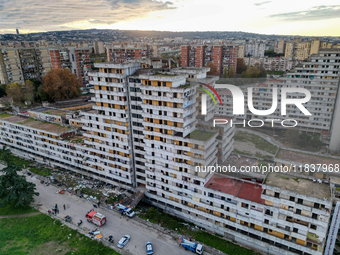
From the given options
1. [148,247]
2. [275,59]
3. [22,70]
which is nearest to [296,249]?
[148,247]

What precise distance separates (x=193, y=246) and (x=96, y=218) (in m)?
11.7

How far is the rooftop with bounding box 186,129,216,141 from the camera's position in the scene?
2427cm

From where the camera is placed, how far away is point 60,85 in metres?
64.1

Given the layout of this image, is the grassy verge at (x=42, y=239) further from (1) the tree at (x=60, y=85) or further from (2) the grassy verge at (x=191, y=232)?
(1) the tree at (x=60, y=85)

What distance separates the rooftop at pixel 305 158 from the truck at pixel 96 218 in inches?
924

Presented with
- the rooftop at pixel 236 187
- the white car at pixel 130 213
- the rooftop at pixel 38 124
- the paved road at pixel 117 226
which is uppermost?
the rooftop at pixel 38 124

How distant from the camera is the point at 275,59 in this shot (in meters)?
90.5

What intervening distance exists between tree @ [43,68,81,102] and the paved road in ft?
129

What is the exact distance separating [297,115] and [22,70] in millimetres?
88248

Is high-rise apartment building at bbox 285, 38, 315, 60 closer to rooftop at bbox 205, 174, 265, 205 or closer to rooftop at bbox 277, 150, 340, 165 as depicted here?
rooftop at bbox 277, 150, 340, 165

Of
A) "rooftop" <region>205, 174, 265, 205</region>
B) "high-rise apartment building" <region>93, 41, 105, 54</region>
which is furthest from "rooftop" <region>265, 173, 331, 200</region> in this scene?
"high-rise apartment building" <region>93, 41, 105, 54</region>

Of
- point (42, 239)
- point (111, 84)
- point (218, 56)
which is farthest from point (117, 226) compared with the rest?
point (218, 56)

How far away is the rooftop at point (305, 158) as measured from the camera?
2733 centimetres

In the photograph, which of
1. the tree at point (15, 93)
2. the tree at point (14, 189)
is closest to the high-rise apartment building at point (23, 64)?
the tree at point (15, 93)
